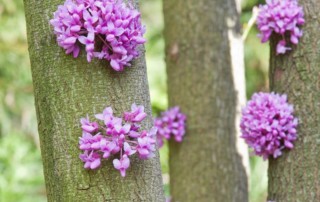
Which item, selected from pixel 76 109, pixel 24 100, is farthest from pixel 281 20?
pixel 24 100

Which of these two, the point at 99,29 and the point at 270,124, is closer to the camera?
the point at 99,29

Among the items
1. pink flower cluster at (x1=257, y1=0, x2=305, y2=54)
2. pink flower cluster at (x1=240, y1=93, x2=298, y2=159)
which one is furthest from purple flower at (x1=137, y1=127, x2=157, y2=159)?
pink flower cluster at (x1=257, y1=0, x2=305, y2=54)

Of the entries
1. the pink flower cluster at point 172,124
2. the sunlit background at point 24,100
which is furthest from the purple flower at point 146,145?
the sunlit background at point 24,100

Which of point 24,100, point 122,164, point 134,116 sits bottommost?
point 122,164

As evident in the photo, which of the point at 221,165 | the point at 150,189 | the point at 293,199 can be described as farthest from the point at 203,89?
the point at 150,189

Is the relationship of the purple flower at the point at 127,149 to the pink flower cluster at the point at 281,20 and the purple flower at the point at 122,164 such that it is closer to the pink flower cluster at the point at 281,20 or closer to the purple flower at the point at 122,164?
the purple flower at the point at 122,164

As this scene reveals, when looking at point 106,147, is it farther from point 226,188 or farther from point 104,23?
point 226,188

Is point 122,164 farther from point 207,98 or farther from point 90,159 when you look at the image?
point 207,98
